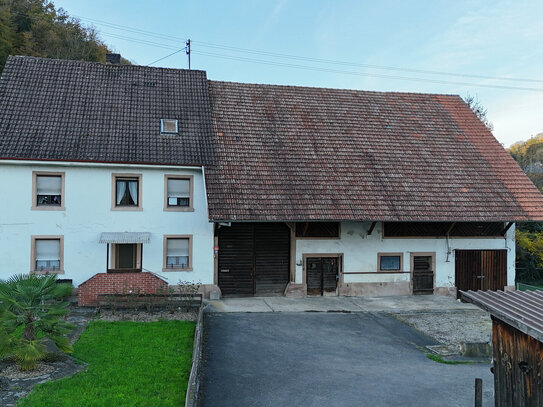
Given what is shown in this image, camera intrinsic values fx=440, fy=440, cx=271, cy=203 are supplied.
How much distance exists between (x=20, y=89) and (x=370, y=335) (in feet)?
53.2

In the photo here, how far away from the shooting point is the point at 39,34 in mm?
35031

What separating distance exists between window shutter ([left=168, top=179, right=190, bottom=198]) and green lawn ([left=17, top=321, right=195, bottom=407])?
5348mm

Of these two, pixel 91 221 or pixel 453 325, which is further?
pixel 91 221

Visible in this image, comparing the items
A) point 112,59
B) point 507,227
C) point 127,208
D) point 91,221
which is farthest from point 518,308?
point 112,59

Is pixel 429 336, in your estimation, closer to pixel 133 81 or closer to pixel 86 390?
pixel 86 390

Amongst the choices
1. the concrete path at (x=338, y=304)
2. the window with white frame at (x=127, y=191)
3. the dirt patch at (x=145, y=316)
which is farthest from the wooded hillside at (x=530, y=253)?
the window with white frame at (x=127, y=191)

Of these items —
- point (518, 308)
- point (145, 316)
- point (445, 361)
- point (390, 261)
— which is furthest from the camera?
point (390, 261)

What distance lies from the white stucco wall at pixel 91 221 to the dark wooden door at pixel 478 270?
10.6 metres

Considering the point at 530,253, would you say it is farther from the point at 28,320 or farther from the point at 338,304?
the point at 28,320

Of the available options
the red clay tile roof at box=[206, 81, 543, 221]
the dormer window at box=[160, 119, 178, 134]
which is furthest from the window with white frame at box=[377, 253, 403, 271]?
the dormer window at box=[160, 119, 178, 134]

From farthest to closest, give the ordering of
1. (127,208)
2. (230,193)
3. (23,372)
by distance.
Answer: (230,193)
(127,208)
(23,372)

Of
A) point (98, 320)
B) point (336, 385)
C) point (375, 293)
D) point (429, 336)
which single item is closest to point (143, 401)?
point (336, 385)

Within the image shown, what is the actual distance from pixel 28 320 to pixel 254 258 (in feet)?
30.9

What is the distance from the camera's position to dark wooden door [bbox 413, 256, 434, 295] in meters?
18.6
